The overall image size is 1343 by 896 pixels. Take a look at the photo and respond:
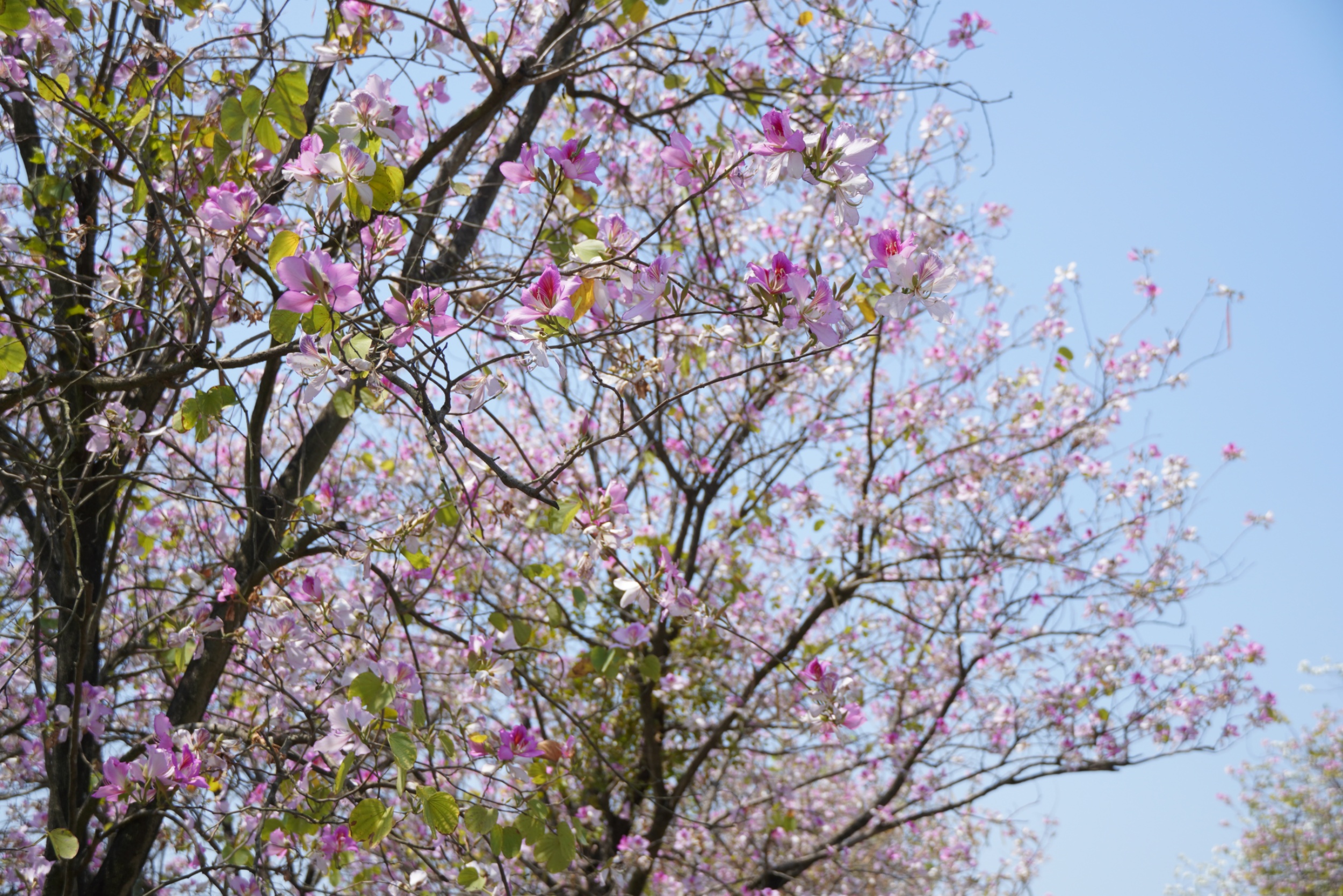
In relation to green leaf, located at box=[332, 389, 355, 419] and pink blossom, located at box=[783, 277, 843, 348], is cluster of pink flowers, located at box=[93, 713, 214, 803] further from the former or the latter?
pink blossom, located at box=[783, 277, 843, 348]

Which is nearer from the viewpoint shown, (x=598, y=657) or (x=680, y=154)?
(x=680, y=154)

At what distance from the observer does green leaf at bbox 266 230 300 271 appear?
57.0 inches

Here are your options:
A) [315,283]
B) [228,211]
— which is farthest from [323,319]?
[228,211]

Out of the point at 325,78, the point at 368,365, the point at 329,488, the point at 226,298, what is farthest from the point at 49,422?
the point at 368,365

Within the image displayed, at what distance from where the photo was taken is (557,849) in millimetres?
1822

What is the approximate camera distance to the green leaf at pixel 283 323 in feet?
4.80

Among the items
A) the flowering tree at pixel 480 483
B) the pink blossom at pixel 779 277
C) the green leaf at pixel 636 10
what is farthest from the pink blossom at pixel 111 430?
the green leaf at pixel 636 10

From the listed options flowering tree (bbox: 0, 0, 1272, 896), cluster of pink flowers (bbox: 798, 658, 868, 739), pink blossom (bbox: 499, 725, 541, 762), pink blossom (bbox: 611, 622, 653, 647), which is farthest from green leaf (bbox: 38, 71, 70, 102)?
cluster of pink flowers (bbox: 798, 658, 868, 739)

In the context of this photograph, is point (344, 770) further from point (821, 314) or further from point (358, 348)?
point (821, 314)

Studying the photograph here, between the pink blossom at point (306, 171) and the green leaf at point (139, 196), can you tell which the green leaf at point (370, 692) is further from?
the green leaf at point (139, 196)

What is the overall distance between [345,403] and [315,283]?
558 millimetres

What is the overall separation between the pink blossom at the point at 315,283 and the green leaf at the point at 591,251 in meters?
0.36

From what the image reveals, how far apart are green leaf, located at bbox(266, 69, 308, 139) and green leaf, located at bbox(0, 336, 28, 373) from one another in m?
0.81

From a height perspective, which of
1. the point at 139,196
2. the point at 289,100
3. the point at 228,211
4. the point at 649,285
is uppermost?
the point at 139,196
